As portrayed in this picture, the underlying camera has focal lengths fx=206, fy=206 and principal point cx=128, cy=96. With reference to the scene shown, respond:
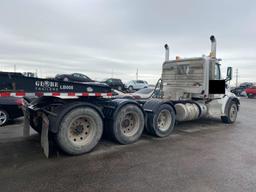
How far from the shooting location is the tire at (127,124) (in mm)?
5129

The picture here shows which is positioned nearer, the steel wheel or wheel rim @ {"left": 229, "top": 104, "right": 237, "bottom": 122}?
the steel wheel

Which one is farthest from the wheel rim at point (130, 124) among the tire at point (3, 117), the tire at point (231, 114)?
the tire at point (231, 114)

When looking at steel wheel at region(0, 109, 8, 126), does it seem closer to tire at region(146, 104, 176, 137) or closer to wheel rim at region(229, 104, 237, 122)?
tire at region(146, 104, 176, 137)

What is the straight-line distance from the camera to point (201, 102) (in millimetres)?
7980

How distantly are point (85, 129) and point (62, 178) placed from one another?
4.86 ft

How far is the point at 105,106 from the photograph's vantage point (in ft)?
17.2

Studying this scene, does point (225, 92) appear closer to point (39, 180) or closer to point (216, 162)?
point (216, 162)

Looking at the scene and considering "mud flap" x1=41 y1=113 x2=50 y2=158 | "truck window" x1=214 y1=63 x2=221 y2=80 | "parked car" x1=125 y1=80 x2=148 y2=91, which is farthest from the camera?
"parked car" x1=125 y1=80 x2=148 y2=91

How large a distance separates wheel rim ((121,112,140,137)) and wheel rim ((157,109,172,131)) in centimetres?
93

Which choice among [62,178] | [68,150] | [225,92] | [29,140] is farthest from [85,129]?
[225,92]

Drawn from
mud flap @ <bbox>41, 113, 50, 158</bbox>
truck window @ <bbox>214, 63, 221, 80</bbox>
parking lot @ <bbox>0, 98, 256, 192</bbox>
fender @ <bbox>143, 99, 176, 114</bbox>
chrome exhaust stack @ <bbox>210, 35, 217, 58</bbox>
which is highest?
chrome exhaust stack @ <bbox>210, 35, 217, 58</bbox>

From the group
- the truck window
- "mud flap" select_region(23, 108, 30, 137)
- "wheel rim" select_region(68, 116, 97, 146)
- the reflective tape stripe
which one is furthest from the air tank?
"mud flap" select_region(23, 108, 30, 137)

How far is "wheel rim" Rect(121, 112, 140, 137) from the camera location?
5457 millimetres

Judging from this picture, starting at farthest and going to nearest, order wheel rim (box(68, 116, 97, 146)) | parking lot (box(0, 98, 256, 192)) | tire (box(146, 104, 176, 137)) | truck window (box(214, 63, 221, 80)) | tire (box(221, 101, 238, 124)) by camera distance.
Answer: tire (box(221, 101, 238, 124))
truck window (box(214, 63, 221, 80))
tire (box(146, 104, 176, 137))
wheel rim (box(68, 116, 97, 146))
parking lot (box(0, 98, 256, 192))
